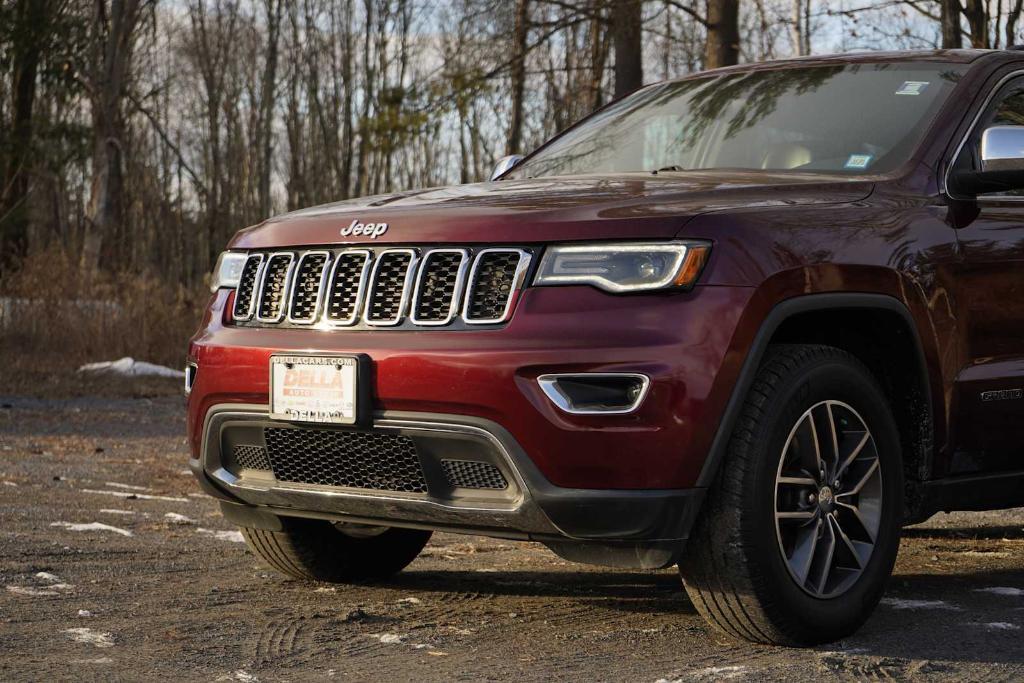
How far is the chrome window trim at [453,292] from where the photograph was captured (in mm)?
3705

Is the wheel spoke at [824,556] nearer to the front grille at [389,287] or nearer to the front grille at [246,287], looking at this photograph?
the front grille at [389,287]

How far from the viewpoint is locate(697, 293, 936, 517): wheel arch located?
3746 millimetres

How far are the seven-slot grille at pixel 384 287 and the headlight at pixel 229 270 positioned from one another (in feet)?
0.31

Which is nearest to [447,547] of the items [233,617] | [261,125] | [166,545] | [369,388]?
[166,545]

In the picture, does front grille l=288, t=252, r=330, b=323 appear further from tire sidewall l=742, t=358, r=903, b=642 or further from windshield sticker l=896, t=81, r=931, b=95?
windshield sticker l=896, t=81, r=931, b=95

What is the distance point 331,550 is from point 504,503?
4.49 feet

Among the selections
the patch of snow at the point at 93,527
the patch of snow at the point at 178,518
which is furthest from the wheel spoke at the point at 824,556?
the patch of snow at the point at 178,518

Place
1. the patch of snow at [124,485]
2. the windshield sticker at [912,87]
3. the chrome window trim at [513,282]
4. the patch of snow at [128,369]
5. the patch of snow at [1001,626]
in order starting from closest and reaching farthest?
1. the chrome window trim at [513,282]
2. the patch of snow at [1001,626]
3. the windshield sticker at [912,87]
4. the patch of snow at [124,485]
5. the patch of snow at [128,369]

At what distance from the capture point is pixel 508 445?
11.7 ft

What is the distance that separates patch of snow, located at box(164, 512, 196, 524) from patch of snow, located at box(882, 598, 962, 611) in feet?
10.3

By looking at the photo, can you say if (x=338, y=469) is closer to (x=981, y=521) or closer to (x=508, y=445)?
(x=508, y=445)

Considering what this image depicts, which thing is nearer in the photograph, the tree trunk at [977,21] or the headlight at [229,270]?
the headlight at [229,270]

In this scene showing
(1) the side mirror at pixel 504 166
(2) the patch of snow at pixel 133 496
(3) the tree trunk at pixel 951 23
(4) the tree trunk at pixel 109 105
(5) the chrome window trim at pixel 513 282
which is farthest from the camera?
(4) the tree trunk at pixel 109 105

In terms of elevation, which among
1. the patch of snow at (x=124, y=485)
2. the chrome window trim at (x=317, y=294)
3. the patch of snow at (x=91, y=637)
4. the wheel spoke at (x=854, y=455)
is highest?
the chrome window trim at (x=317, y=294)
